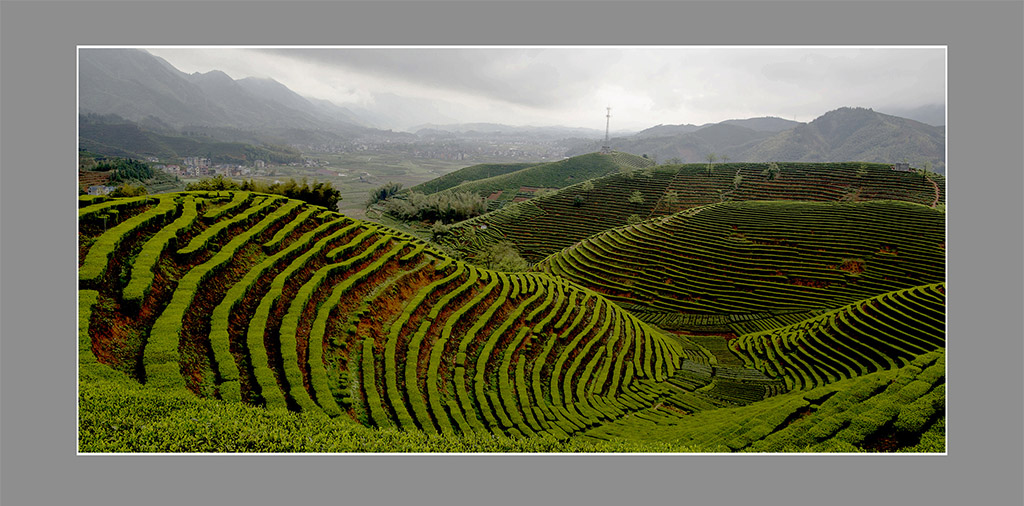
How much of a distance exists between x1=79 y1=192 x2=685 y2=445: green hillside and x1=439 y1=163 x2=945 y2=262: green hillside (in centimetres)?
3197

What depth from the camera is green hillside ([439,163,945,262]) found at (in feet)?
168

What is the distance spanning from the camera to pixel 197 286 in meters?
8.65

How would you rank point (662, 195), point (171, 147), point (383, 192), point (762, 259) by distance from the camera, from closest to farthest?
point (762, 259), point (171, 147), point (662, 195), point (383, 192)

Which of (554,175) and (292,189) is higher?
(554,175)

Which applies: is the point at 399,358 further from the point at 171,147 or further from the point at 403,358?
the point at 171,147

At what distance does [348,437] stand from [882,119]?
223 meters

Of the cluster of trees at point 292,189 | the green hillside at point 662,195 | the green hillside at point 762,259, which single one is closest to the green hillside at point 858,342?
the green hillside at point 762,259

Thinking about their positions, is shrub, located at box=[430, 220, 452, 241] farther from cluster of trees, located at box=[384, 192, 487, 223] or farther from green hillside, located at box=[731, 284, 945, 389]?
green hillside, located at box=[731, 284, 945, 389]

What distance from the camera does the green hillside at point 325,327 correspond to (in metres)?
7.29

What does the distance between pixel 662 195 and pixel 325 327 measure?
193ft

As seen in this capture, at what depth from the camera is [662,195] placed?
6178 cm

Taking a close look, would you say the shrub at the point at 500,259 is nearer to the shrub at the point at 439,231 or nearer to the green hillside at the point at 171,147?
the shrub at the point at 439,231

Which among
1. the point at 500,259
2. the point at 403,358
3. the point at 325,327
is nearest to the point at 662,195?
the point at 500,259

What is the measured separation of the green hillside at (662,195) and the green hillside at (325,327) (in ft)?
105
